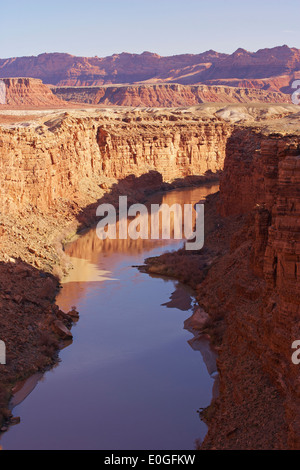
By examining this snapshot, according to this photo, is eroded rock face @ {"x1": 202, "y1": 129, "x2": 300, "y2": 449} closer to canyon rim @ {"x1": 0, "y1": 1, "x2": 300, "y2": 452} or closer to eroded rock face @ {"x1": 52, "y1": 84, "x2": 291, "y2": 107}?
canyon rim @ {"x1": 0, "y1": 1, "x2": 300, "y2": 452}

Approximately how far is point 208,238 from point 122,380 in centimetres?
1422

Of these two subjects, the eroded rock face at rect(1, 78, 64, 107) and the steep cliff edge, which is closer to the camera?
the steep cliff edge

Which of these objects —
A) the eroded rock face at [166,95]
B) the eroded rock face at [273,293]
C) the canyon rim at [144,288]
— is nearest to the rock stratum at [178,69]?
the eroded rock face at [166,95]

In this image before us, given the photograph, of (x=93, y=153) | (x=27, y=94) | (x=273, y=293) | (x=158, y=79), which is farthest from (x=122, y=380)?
(x=158, y=79)

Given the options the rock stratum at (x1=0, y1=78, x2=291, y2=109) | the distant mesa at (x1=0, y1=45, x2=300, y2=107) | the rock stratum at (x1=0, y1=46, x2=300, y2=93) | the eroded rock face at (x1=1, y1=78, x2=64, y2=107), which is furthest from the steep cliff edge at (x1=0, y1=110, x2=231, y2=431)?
the rock stratum at (x1=0, y1=46, x2=300, y2=93)

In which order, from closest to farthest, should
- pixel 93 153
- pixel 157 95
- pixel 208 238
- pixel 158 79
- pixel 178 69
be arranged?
pixel 208 238
pixel 93 153
pixel 157 95
pixel 158 79
pixel 178 69

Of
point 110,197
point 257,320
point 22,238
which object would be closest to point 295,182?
point 257,320

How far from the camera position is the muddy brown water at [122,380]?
1511 cm

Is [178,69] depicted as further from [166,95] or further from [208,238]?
[208,238]

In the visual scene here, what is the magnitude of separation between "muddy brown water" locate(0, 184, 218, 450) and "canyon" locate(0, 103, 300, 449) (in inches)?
28.0

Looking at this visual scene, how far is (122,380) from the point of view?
1789 centimetres

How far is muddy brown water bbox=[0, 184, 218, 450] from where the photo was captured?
15.1m

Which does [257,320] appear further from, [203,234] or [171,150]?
[171,150]

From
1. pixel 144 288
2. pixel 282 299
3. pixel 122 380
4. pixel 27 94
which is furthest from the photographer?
pixel 27 94
